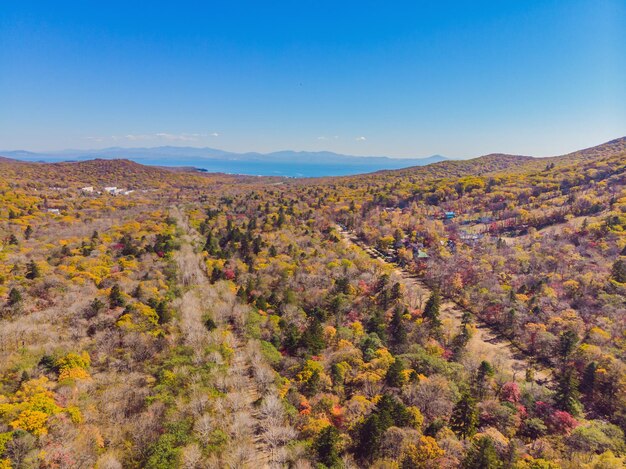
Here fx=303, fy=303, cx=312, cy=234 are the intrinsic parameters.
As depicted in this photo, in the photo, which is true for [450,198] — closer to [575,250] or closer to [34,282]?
[575,250]

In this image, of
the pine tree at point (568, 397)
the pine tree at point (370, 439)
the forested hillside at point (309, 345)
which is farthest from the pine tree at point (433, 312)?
the pine tree at point (370, 439)

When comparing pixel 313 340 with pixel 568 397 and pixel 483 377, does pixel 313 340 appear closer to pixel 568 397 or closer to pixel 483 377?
pixel 483 377

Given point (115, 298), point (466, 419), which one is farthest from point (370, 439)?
point (115, 298)

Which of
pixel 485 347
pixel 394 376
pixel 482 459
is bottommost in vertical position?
pixel 485 347

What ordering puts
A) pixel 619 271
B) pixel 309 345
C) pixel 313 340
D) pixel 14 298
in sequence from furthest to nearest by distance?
pixel 619 271, pixel 313 340, pixel 309 345, pixel 14 298

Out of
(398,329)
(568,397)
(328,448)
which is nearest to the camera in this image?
(328,448)

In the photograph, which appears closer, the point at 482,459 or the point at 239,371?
the point at 482,459

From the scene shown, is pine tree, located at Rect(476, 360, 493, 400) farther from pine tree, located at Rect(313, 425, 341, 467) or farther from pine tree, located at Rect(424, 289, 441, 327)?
pine tree, located at Rect(313, 425, 341, 467)
